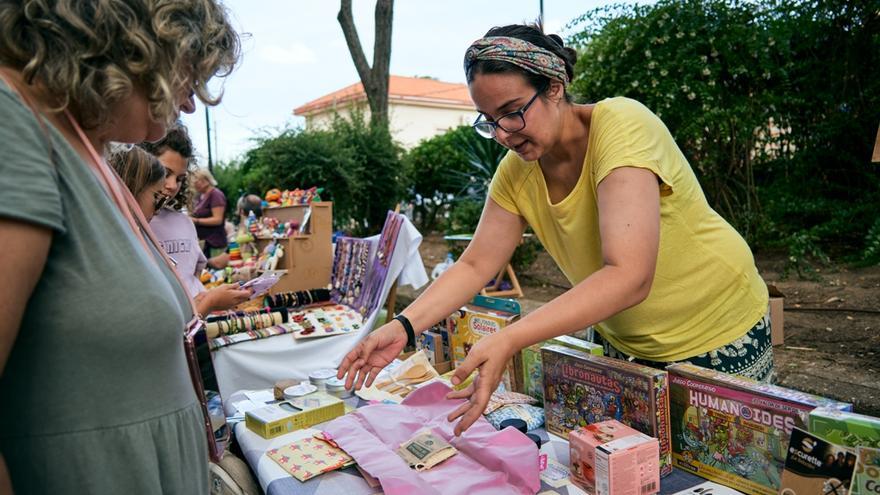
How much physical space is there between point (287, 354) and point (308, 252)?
1115 millimetres

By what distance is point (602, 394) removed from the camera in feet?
4.57

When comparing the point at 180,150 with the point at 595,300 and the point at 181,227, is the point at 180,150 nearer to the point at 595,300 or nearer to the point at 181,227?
the point at 181,227

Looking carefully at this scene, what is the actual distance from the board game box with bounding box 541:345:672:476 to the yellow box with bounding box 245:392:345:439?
65 cm

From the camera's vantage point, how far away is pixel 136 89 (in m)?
0.82

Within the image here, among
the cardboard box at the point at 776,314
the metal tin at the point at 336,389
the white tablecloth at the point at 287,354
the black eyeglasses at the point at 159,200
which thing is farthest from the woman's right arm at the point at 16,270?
the white tablecloth at the point at 287,354

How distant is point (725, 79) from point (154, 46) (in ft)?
20.3

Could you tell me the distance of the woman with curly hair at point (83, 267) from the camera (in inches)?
25.7

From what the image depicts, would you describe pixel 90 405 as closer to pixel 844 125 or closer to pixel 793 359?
pixel 793 359

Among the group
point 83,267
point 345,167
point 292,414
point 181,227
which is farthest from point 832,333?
point 345,167

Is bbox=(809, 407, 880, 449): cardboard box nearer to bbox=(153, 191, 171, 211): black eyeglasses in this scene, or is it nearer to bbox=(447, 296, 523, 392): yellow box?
bbox=(447, 296, 523, 392): yellow box

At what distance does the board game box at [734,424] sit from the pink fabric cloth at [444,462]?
354mm

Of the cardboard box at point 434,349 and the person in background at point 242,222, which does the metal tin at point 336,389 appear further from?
the person in background at point 242,222

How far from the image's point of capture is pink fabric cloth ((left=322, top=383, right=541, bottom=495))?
4.09 feet

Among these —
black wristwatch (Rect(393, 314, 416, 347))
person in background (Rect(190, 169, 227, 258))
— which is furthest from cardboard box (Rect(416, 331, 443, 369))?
person in background (Rect(190, 169, 227, 258))
